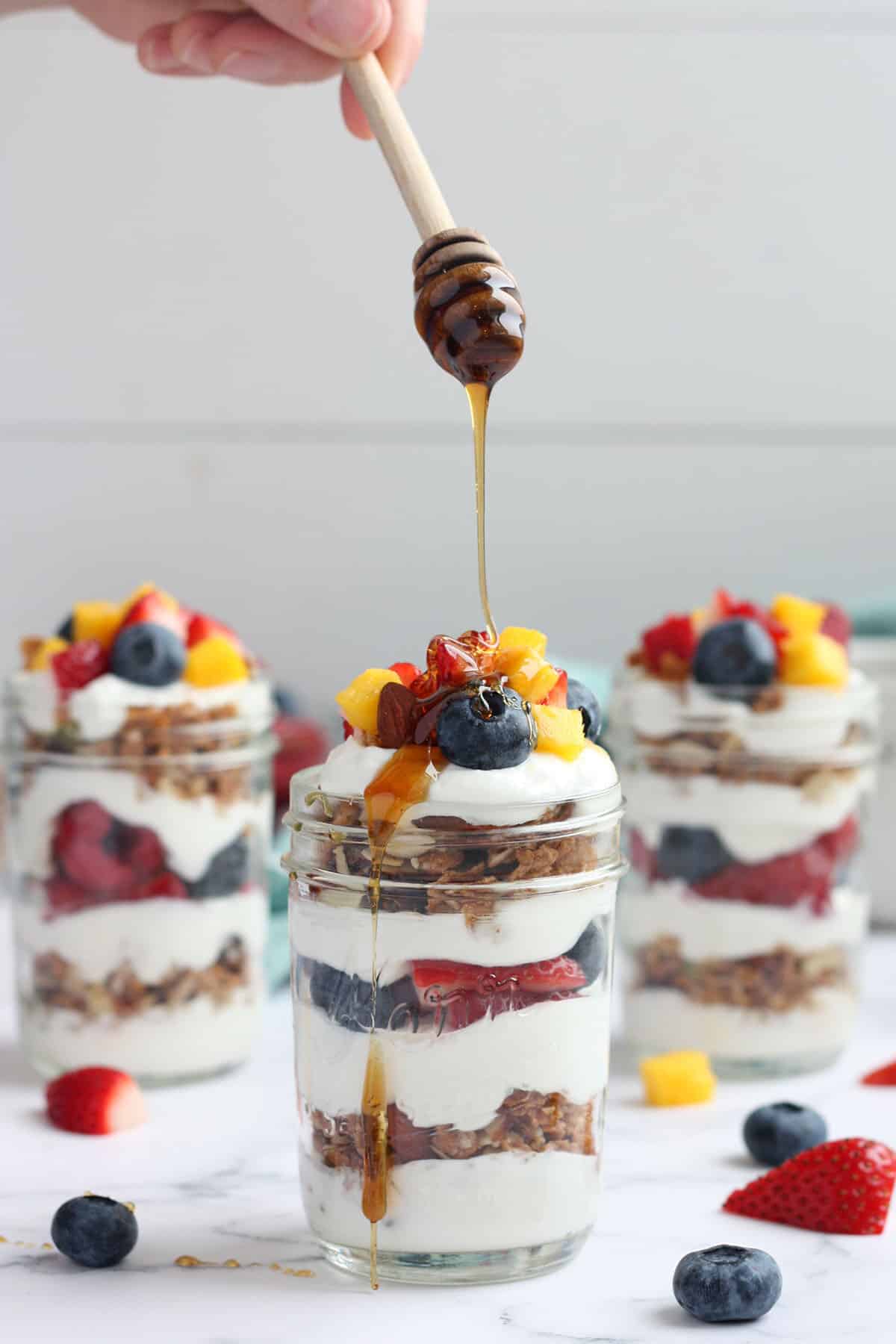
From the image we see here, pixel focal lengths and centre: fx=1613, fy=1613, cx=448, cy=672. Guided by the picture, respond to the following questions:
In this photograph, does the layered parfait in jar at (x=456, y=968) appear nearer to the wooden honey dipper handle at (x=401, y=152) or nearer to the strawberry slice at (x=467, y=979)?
the strawberry slice at (x=467, y=979)

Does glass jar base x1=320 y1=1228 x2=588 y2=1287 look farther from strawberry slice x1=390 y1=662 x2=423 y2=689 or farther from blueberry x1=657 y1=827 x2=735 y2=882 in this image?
blueberry x1=657 y1=827 x2=735 y2=882

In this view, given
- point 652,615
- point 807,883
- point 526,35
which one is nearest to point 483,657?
point 807,883

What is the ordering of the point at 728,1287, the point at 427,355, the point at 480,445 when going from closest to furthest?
1. the point at 728,1287
2. the point at 480,445
3. the point at 427,355

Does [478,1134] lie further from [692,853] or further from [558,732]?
[692,853]

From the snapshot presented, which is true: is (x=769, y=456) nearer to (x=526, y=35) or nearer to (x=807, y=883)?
(x=526, y=35)

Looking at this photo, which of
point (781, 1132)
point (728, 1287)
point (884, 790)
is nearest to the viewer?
point (728, 1287)

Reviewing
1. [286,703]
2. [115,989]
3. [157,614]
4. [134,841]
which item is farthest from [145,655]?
[286,703]
